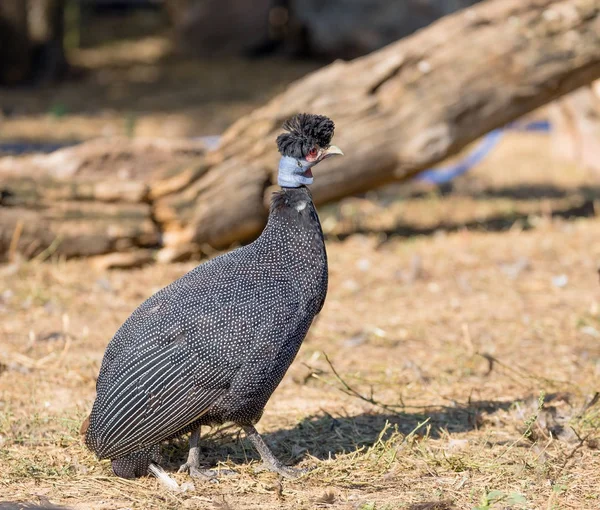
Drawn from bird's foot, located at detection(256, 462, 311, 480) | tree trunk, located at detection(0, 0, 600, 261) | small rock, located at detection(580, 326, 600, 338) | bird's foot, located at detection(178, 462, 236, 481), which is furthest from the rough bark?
bird's foot, located at detection(178, 462, 236, 481)

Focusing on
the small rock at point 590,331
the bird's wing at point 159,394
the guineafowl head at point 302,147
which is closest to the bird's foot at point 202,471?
the bird's wing at point 159,394

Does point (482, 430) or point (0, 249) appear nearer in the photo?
point (482, 430)

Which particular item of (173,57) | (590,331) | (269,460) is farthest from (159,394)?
(173,57)

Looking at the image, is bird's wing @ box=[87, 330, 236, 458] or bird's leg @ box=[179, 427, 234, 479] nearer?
bird's wing @ box=[87, 330, 236, 458]

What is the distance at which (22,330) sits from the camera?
498 cm

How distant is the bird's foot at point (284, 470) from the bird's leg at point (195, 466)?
0.42 ft

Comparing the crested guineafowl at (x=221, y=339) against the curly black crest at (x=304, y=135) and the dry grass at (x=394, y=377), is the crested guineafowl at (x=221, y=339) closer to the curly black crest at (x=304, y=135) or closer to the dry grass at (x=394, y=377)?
the curly black crest at (x=304, y=135)

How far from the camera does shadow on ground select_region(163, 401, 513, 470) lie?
143 inches

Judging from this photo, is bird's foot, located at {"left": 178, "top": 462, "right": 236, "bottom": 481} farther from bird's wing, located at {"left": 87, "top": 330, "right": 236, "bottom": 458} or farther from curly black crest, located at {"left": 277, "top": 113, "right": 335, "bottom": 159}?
curly black crest, located at {"left": 277, "top": 113, "right": 335, "bottom": 159}

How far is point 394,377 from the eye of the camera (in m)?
4.51

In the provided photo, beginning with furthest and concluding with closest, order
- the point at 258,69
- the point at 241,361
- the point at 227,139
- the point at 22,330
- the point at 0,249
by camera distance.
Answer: the point at 258,69 < the point at 227,139 < the point at 0,249 < the point at 22,330 < the point at 241,361

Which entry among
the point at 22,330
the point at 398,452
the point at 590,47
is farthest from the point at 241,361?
the point at 590,47

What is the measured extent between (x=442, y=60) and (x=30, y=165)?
2.84 meters

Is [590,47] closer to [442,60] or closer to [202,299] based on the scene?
[442,60]
